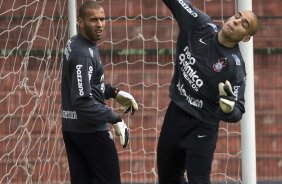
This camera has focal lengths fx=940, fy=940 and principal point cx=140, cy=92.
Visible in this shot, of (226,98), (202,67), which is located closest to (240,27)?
(202,67)

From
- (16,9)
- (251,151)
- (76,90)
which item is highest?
(16,9)

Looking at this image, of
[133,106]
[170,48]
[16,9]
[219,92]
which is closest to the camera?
[219,92]

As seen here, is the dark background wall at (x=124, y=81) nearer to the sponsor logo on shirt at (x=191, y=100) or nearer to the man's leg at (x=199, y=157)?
the sponsor logo on shirt at (x=191, y=100)

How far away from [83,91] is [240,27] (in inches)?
37.4

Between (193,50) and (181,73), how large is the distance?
5.9 inches

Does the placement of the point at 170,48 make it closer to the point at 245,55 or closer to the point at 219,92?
the point at 245,55

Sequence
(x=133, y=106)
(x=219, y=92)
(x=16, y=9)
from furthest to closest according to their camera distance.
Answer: (x=16, y=9) < (x=133, y=106) < (x=219, y=92)

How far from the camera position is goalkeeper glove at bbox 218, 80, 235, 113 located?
200 inches

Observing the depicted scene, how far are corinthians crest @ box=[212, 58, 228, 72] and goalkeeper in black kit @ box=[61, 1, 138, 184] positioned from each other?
638mm

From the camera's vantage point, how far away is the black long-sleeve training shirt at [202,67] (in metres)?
5.32

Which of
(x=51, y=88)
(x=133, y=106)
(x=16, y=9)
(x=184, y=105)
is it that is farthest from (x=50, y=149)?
(x=184, y=105)

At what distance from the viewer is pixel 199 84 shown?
5.35m

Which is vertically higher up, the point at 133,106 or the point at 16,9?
the point at 16,9

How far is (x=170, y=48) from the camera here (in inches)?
292
